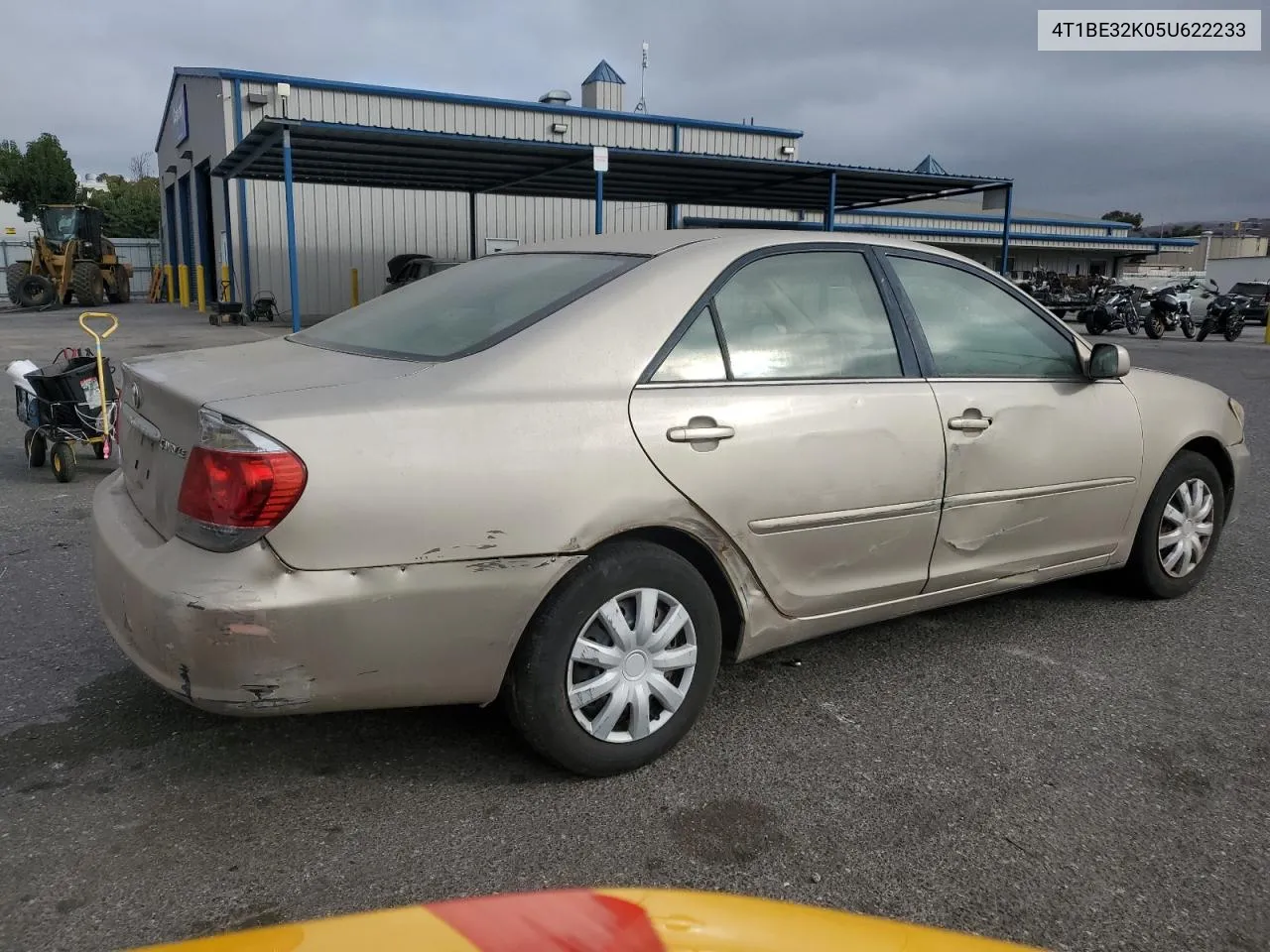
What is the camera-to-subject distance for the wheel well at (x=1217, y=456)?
4.46 meters

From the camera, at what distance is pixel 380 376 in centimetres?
269

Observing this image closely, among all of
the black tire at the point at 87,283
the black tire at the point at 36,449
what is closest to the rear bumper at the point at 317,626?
the black tire at the point at 36,449

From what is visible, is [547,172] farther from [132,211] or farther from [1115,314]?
[132,211]

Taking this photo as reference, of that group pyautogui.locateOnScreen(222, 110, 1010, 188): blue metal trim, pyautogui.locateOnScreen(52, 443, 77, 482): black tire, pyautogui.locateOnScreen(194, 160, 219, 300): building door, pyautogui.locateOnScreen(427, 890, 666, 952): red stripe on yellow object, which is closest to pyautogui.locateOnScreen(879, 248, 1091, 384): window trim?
pyautogui.locateOnScreen(427, 890, 666, 952): red stripe on yellow object

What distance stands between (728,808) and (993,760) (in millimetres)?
860

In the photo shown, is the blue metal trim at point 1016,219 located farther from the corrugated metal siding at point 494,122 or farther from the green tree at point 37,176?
the green tree at point 37,176

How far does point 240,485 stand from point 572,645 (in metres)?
0.92

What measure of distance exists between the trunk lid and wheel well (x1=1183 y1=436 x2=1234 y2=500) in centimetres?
351

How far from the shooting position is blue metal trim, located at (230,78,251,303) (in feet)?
72.0

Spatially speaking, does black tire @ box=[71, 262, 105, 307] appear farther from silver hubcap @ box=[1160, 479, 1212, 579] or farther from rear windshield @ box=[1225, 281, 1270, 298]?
rear windshield @ box=[1225, 281, 1270, 298]

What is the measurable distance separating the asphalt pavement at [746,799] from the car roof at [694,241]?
150cm

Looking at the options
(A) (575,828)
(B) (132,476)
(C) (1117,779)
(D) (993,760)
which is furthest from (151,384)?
(C) (1117,779)

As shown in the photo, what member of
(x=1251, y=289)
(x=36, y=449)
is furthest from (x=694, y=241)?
(x=1251, y=289)

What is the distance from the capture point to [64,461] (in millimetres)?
6590
